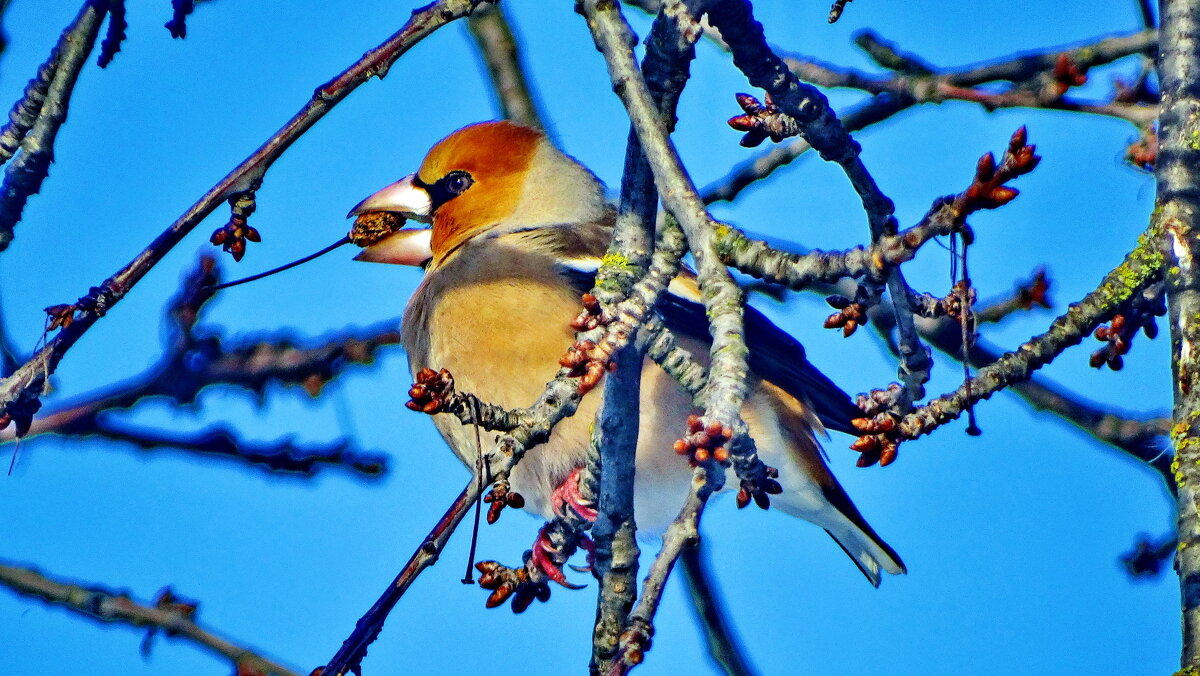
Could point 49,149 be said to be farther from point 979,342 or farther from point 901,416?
point 979,342

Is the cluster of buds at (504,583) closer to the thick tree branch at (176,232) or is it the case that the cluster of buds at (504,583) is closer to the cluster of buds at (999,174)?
the thick tree branch at (176,232)

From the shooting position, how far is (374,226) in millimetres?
4637

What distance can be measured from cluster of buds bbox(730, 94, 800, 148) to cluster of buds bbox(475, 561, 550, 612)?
3.33ft

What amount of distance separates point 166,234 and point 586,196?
2.87 meters

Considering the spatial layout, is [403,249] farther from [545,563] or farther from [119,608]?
[545,563]

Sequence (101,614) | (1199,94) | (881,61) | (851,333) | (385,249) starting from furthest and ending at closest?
(385,249), (881,61), (101,614), (1199,94), (851,333)

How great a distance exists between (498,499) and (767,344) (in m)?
2.14

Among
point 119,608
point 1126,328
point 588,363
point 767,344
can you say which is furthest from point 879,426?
point 119,608

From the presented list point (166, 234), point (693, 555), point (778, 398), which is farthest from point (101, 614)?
point (778, 398)

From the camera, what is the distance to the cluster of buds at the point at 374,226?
458 centimetres

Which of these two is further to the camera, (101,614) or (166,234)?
(101,614)

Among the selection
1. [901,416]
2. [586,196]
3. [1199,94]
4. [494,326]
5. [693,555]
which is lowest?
[901,416]

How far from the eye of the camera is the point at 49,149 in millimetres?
2643

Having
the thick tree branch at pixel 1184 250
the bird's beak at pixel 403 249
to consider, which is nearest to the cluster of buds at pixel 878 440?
the thick tree branch at pixel 1184 250
